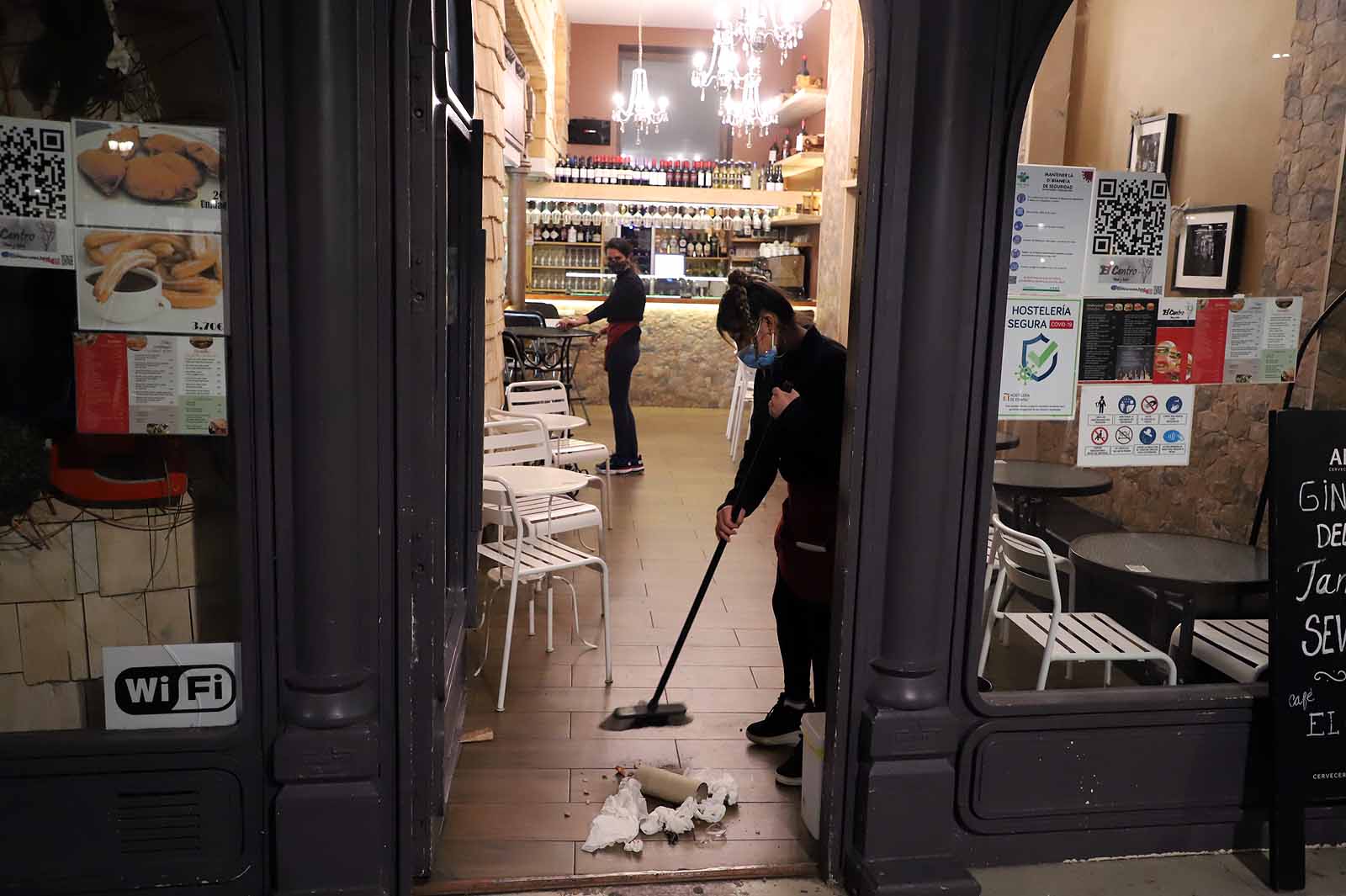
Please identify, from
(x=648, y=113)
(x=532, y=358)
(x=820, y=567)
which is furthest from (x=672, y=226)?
(x=820, y=567)

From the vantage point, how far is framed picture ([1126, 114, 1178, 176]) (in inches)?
132

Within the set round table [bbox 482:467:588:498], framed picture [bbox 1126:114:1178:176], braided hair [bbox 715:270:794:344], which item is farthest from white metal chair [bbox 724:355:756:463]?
braided hair [bbox 715:270:794:344]

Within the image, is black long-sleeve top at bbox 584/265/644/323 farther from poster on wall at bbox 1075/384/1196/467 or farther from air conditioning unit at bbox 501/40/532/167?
poster on wall at bbox 1075/384/1196/467

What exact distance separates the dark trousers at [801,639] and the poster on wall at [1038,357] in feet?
2.99

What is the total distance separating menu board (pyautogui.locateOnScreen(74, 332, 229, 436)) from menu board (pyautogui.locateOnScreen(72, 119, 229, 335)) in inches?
1.5

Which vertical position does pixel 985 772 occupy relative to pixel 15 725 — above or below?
below

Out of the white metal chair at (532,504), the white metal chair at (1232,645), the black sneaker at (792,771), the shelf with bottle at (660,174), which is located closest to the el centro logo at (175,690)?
the white metal chair at (532,504)

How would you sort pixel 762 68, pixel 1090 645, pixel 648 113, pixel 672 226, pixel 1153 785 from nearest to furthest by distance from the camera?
1. pixel 1153 785
2. pixel 1090 645
3. pixel 648 113
4. pixel 672 226
5. pixel 762 68

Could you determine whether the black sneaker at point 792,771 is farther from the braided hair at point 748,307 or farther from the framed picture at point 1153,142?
the framed picture at point 1153,142

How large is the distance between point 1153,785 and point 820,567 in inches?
40.7

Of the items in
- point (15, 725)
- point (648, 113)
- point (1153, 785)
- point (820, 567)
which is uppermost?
point (648, 113)

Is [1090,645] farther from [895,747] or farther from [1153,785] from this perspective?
[895,747]

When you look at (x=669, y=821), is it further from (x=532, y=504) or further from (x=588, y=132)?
(x=588, y=132)

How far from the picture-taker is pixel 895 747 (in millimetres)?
2514
